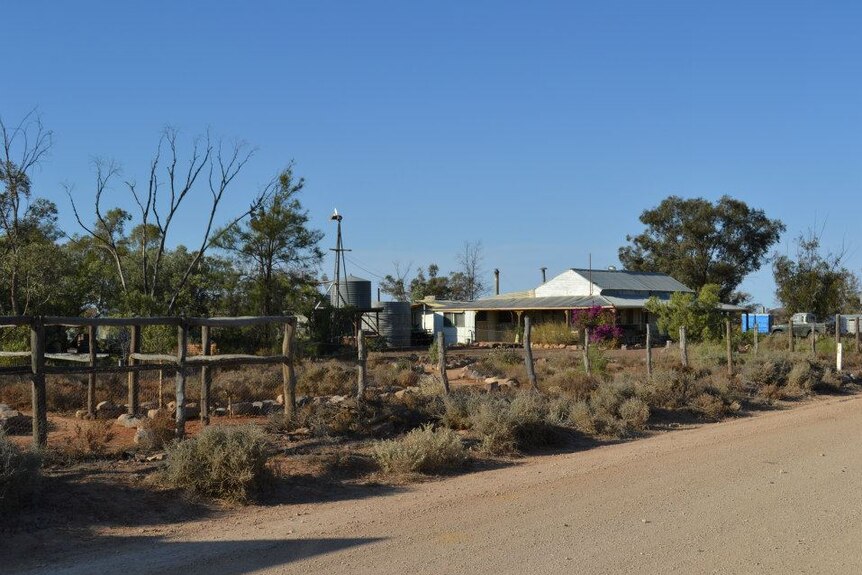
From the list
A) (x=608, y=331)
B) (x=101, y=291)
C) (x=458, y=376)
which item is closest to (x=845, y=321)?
(x=608, y=331)

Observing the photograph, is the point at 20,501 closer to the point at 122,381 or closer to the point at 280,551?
the point at 280,551

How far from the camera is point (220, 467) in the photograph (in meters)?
9.16

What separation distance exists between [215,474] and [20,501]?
1.84 metres

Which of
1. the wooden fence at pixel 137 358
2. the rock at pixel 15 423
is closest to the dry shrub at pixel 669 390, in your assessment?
the wooden fence at pixel 137 358

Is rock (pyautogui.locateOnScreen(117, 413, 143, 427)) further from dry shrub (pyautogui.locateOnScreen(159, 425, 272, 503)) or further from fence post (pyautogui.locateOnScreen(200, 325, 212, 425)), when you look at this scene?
dry shrub (pyautogui.locateOnScreen(159, 425, 272, 503))

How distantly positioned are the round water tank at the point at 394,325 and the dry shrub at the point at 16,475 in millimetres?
37359

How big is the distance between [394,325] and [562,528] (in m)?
38.6

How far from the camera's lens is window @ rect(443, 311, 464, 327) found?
56.1 metres

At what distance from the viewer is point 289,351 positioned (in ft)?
42.2

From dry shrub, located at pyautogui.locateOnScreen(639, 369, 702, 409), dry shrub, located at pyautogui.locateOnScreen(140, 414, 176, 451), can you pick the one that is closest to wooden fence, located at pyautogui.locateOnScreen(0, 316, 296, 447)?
dry shrub, located at pyautogui.locateOnScreen(140, 414, 176, 451)

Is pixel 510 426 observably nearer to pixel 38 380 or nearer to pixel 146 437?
pixel 146 437

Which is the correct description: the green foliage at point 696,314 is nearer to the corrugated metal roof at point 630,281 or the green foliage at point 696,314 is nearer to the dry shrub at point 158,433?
the corrugated metal roof at point 630,281

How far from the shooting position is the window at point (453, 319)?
2207 inches

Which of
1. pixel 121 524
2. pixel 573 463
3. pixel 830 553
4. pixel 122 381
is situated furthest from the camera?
pixel 122 381
